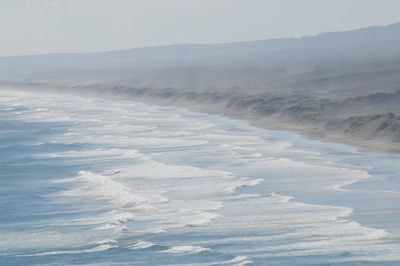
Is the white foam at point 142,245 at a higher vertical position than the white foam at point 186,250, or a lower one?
higher

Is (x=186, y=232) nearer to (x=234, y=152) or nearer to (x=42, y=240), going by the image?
(x=42, y=240)

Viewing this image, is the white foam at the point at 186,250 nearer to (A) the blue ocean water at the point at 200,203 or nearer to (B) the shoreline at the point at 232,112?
(A) the blue ocean water at the point at 200,203

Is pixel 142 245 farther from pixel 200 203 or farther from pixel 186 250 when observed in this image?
pixel 200 203

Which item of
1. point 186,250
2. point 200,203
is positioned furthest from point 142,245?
point 200,203

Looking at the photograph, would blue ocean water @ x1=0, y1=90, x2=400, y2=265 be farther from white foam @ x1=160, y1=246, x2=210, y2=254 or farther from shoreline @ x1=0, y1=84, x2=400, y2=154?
shoreline @ x1=0, y1=84, x2=400, y2=154

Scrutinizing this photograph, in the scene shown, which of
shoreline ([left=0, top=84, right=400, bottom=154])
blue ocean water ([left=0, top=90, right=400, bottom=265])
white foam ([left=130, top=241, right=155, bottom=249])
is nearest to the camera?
blue ocean water ([left=0, top=90, right=400, bottom=265])

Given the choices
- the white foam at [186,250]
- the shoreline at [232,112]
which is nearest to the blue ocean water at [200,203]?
the white foam at [186,250]

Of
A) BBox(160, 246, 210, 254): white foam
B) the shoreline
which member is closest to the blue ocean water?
BBox(160, 246, 210, 254): white foam

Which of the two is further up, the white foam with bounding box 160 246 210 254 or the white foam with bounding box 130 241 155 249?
the white foam with bounding box 130 241 155 249
